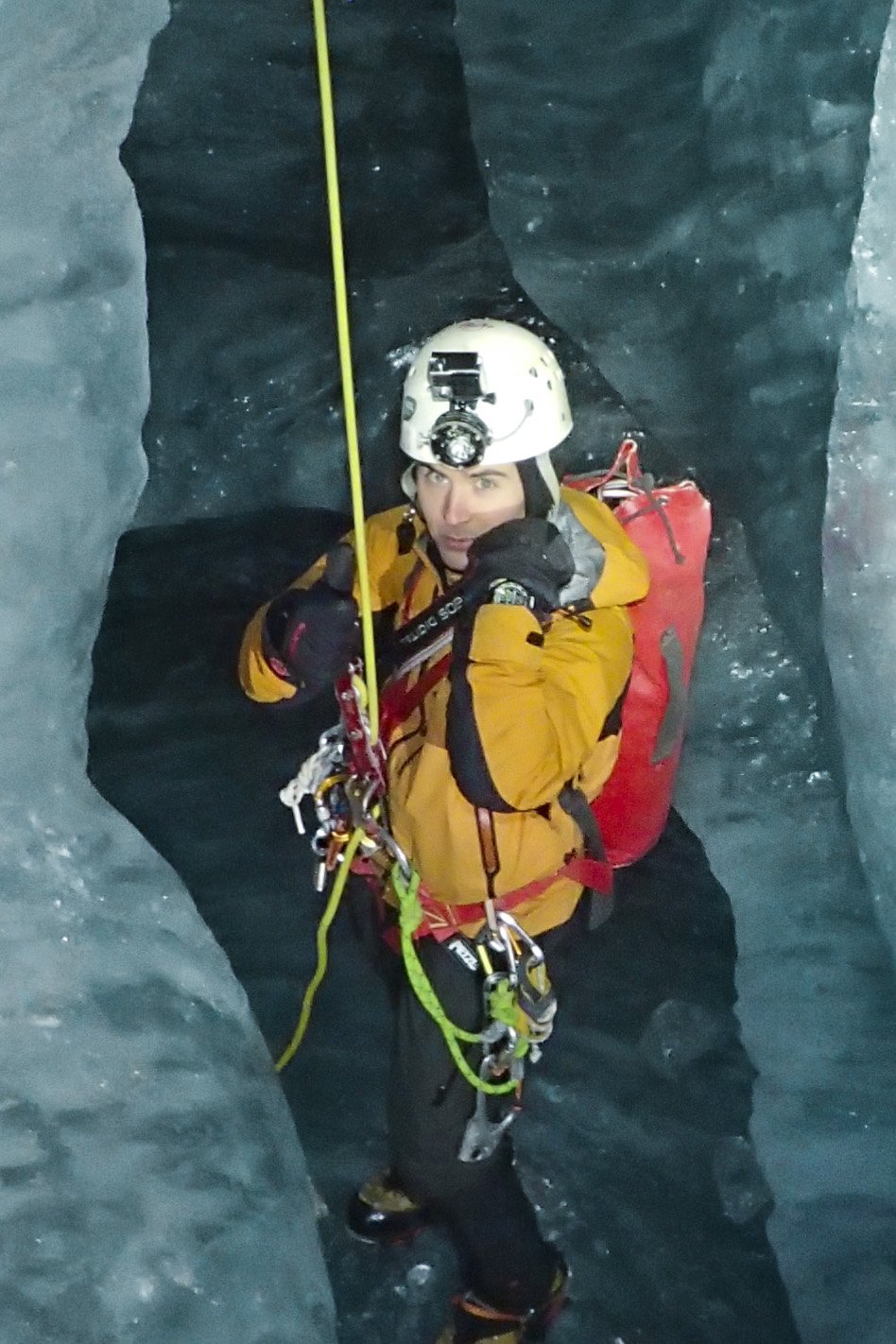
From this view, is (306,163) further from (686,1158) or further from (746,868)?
(686,1158)

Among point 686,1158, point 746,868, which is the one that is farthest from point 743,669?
point 686,1158

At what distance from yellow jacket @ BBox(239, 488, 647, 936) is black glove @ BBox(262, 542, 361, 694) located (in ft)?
0.15

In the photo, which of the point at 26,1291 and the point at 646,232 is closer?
the point at 26,1291

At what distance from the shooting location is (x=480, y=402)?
2.11 m

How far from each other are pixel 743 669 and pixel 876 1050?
28.8 inches

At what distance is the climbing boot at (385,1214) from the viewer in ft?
9.16

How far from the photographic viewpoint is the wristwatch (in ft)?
6.44

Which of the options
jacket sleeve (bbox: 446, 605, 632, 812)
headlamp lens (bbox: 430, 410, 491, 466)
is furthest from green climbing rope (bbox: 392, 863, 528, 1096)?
headlamp lens (bbox: 430, 410, 491, 466)

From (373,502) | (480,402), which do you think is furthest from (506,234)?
(480,402)

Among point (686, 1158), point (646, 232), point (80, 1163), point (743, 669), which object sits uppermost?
point (646, 232)

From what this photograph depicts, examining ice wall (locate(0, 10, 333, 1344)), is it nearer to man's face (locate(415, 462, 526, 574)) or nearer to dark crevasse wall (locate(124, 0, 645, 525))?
dark crevasse wall (locate(124, 0, 645, 525))

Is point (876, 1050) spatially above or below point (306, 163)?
below

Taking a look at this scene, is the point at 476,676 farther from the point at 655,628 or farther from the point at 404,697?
the point at 655,628

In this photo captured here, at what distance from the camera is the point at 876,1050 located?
106 inches
